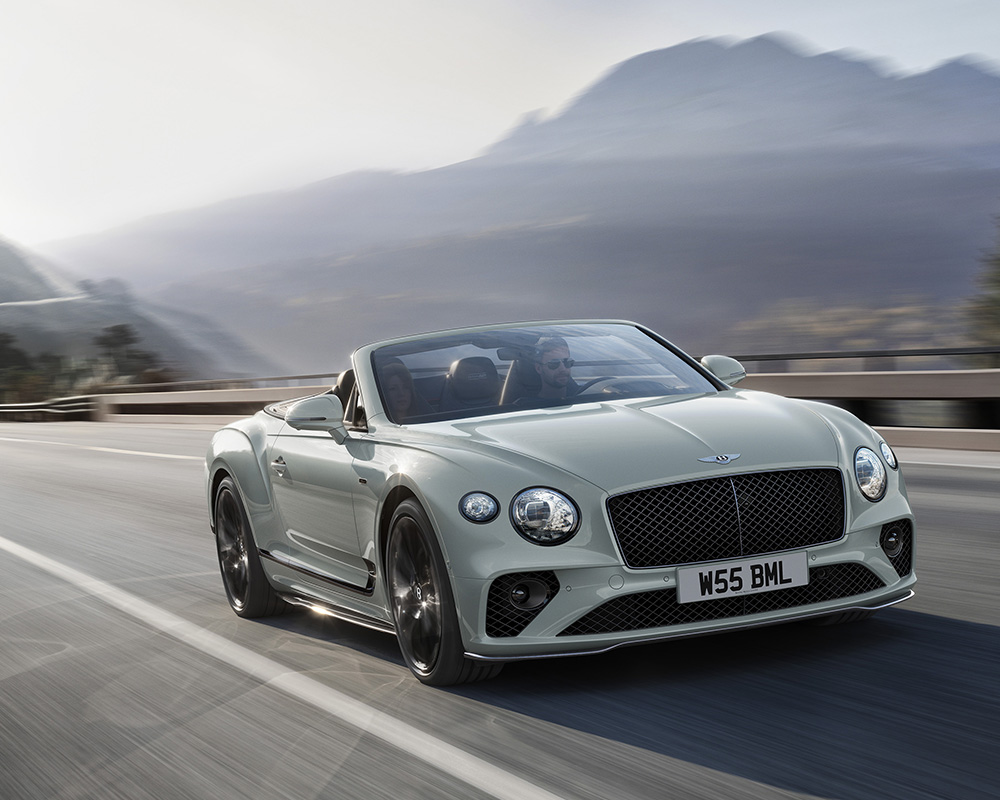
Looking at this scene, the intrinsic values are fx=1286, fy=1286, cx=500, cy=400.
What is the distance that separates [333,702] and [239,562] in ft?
7.40

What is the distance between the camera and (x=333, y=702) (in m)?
4.70

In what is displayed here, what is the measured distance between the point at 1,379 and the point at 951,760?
81769 mm

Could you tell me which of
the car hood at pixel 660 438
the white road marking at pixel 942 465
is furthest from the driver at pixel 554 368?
the white road marking at pixel 942 465

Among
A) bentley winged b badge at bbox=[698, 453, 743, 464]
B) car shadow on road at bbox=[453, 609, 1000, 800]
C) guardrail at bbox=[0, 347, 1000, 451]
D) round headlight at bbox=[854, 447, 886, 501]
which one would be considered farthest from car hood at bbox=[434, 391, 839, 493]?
guardrail at bbox=[0, 347, 1000, 451]

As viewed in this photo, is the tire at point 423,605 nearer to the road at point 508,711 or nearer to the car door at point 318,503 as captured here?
the road at point 508,711

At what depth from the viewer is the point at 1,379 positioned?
259 feet

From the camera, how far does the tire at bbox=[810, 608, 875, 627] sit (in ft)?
16.7

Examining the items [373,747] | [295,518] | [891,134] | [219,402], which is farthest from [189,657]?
[891,134]

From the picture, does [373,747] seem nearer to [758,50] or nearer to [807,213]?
[807,213]

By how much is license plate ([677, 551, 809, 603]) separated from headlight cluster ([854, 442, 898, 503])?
1.70ft

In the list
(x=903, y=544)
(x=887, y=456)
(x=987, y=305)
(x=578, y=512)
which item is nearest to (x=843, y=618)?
(x=903, y=544)

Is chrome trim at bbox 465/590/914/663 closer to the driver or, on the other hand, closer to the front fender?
the driver

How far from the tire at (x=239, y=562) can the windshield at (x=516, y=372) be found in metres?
1.39

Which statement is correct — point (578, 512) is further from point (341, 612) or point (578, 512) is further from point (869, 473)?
point (341, 612)
